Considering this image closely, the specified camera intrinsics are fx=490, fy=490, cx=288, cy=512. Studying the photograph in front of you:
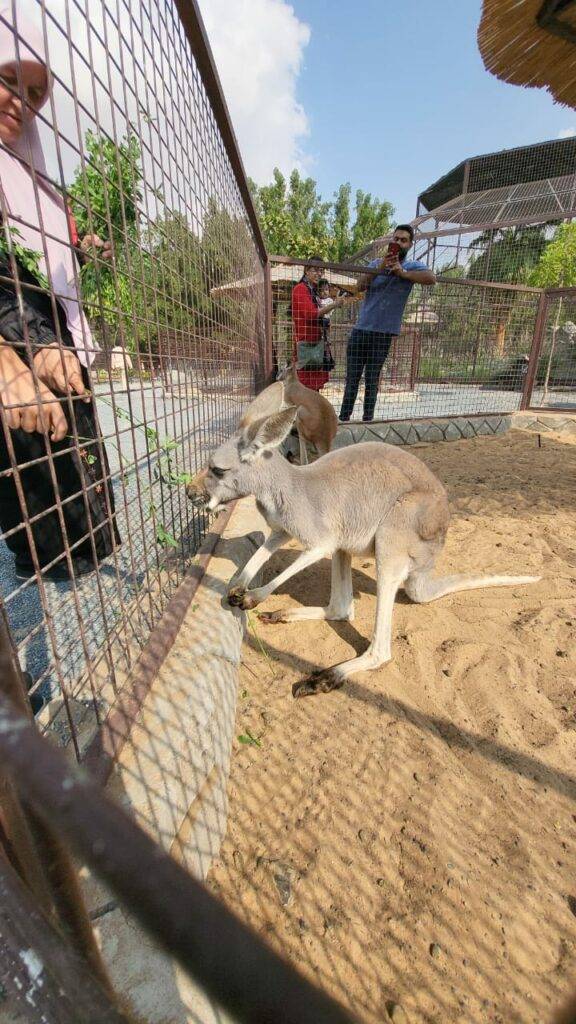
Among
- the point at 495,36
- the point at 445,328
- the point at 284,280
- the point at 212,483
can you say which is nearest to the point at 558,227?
the point at 445,328

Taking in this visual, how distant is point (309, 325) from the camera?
4820mm

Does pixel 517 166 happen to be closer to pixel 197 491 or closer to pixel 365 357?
pixel 365 357

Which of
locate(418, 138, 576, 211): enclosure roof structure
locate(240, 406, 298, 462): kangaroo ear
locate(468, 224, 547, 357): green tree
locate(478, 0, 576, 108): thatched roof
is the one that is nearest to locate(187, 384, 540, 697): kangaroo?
locate(240, 406, 298, 462): kangaroo ear

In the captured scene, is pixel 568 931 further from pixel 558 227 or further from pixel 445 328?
pixel 558 227

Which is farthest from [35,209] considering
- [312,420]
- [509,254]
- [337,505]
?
[509,254]

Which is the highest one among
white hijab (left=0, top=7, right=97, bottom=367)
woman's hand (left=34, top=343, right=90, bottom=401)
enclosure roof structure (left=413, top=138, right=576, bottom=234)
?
enclosure roof structure (left=413, top=138, right=576, bottom=234)

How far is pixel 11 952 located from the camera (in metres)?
0.35

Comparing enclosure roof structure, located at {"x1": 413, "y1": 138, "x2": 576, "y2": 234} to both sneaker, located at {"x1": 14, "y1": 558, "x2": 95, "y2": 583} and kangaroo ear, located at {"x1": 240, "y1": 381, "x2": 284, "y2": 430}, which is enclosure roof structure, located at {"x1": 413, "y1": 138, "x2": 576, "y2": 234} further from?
sneaker, located at {"x1": 14, "y1": 558, "x2": 95, "y2": 583}

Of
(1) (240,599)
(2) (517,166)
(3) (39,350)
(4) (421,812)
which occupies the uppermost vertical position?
(2) (517,166)

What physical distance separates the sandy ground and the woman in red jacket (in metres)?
3.32

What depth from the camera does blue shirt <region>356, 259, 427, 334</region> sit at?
15.8ft

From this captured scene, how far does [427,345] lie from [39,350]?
718 cm

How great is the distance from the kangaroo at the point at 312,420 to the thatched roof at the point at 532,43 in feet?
7.41

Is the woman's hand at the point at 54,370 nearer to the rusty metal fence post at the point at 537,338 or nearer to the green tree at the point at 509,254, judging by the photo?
the rusty metal fence post at the point at 537,338
